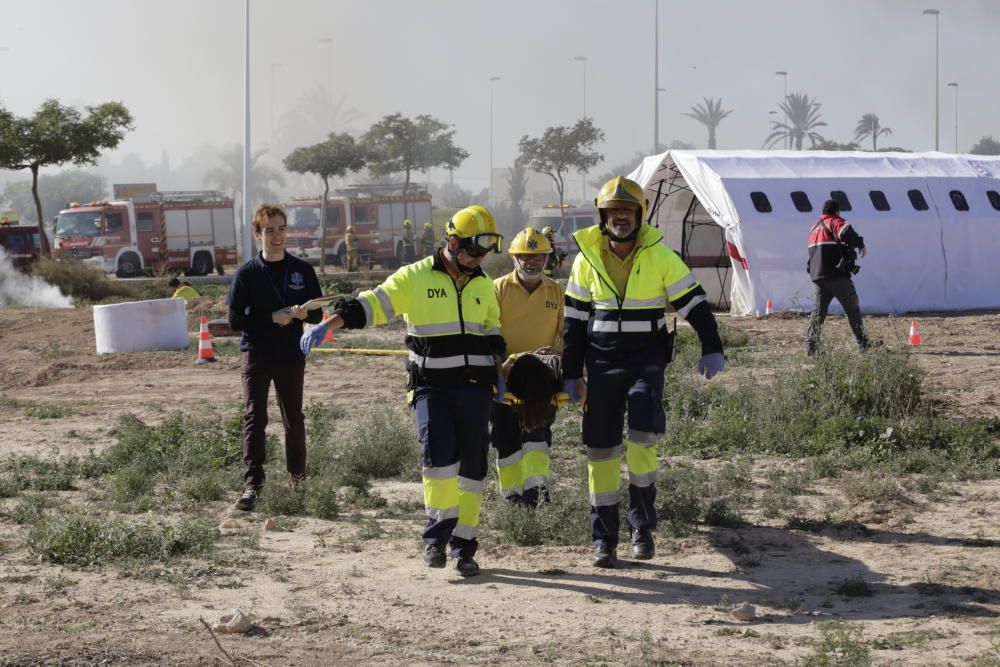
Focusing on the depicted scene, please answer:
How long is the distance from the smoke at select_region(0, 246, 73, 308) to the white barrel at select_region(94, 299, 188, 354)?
29.1 feet

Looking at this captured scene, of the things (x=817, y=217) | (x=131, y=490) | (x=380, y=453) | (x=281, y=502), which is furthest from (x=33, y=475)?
(x=817, y=217)

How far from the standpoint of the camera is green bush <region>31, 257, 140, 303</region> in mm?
26547

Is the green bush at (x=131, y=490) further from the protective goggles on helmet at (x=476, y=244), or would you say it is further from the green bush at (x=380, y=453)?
the protective goggles on helmet at (x=476, y=244)

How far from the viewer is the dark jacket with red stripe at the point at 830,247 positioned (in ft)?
48.2

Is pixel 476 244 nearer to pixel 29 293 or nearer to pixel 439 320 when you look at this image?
pixel 439 320

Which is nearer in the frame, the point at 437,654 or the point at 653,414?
the point at 437,654

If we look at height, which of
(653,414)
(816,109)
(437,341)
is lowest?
(653,414)

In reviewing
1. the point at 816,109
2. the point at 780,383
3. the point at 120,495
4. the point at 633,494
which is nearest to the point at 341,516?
the point at 120,495

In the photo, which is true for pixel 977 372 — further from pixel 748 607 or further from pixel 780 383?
pixel 748 607

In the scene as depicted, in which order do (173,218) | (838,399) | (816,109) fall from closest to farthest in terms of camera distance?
(838,399), (173,218), (816,109)

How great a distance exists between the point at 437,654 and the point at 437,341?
72.0 inches

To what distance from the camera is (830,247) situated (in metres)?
14.7

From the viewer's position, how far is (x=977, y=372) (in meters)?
13.5

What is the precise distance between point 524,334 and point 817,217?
15583 millimetres
